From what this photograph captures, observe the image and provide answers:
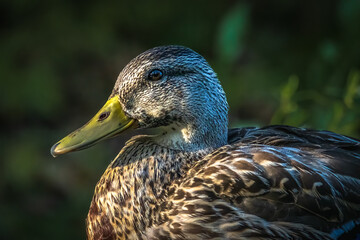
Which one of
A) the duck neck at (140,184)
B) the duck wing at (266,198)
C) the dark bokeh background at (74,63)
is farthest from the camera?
the dark bokeh background at (74,63)

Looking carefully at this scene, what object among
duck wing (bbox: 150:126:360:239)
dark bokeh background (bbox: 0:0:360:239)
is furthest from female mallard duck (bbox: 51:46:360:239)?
dark bokeh background (bbox: 0:0:360:239)

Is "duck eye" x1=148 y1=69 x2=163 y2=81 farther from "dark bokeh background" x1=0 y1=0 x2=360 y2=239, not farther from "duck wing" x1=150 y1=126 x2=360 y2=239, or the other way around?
"dark bokeh background" x1=0 y1=0 x2=360 y2=239

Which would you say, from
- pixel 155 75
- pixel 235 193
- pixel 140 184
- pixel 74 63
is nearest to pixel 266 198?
pixel 235 193

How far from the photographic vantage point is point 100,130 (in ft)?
6.88

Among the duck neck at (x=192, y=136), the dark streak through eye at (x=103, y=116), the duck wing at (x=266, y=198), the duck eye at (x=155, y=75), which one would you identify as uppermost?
the duck eye at (x=155, y=75)

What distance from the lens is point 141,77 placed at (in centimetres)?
207

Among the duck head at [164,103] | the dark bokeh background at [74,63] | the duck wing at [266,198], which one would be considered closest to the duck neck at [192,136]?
the duck head at [164,103]

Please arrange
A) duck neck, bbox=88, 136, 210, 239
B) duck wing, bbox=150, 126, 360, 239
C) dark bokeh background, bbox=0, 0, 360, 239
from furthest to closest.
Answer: dark bokeh background, bbox=0, 0, 360, 239
duck neck, bbox=88, 136, 210, 239
duck wing, bbox=150, 126, 360, 239

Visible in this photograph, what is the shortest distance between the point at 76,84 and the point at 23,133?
72 cm

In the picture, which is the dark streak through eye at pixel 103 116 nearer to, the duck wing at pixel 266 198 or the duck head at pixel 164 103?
the duck head at pixel 164 103

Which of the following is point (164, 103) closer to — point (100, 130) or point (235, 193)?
point (100, 130)

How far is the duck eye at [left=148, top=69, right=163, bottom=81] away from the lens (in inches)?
81.8

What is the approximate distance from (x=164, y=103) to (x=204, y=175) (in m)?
0.32

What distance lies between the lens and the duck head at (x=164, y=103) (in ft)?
6.81
